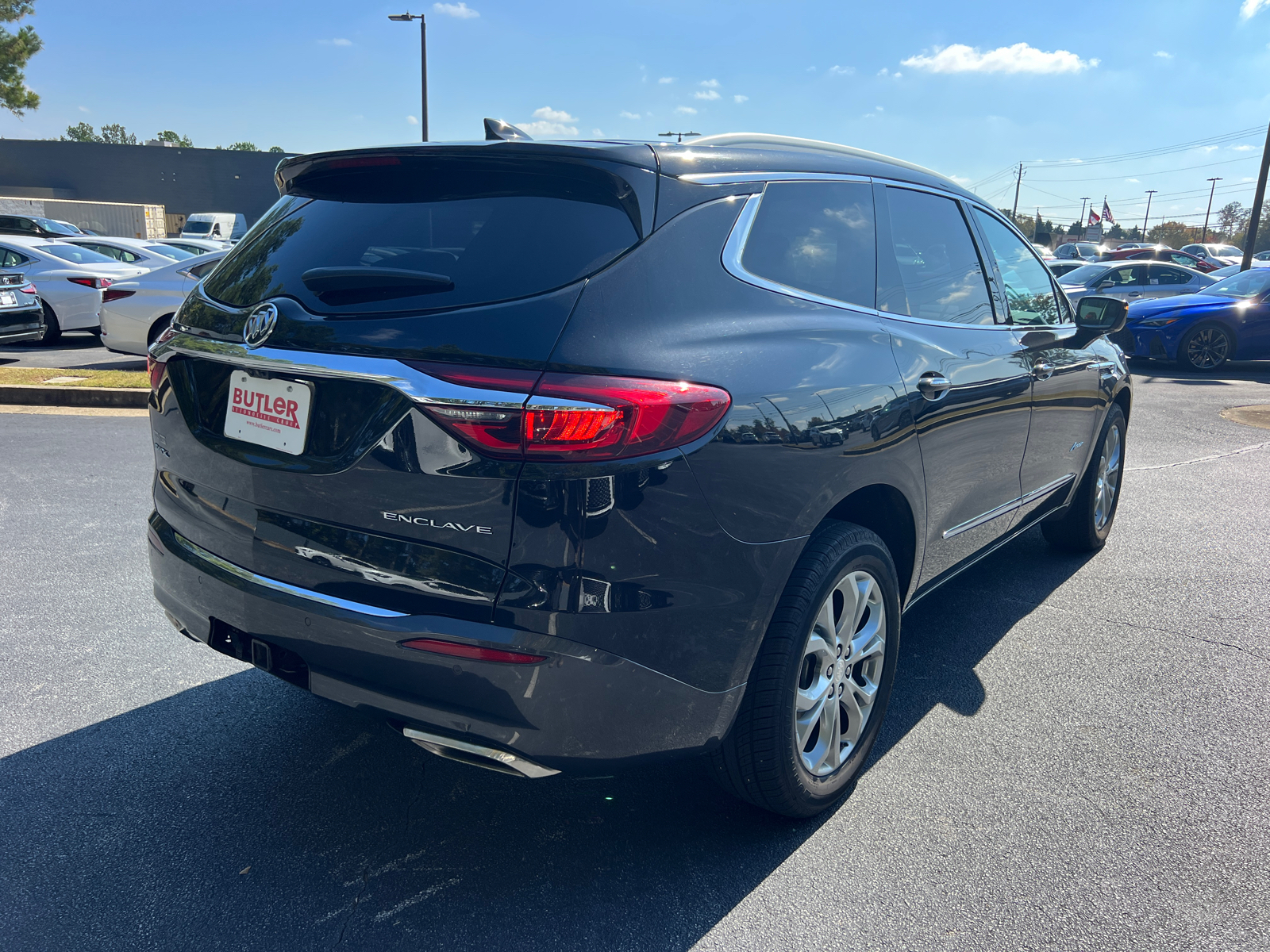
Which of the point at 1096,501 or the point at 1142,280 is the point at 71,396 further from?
the point at 1142,280

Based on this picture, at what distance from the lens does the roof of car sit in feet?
7.57

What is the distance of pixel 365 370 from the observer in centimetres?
209

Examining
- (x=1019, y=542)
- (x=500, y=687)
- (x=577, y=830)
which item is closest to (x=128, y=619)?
(x=577, y=830)

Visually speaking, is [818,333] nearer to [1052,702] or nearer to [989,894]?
[989,894]

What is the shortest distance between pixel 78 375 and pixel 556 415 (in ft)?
32.0

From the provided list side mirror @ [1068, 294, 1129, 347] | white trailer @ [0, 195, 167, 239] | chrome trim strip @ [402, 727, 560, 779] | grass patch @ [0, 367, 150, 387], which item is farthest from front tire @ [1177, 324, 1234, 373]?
white trailer @ [0, 195, 167, 239]

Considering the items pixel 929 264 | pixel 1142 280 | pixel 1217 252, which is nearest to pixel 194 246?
pixel 1142 280

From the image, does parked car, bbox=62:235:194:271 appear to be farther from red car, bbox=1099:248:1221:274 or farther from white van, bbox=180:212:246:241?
red car, bbox=1099:248:1221:274

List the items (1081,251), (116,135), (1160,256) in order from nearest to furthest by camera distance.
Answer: (1160,256) → (1081,251) → (116,135)

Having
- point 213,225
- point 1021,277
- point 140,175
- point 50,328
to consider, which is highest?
point 140,175

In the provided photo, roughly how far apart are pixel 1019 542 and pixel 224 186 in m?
61.9

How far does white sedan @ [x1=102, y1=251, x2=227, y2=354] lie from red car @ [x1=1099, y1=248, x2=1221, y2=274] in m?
23.5

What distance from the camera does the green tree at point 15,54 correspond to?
131ft

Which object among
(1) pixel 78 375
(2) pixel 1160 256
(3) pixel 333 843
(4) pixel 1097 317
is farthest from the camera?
(2) pixel 1160 256
